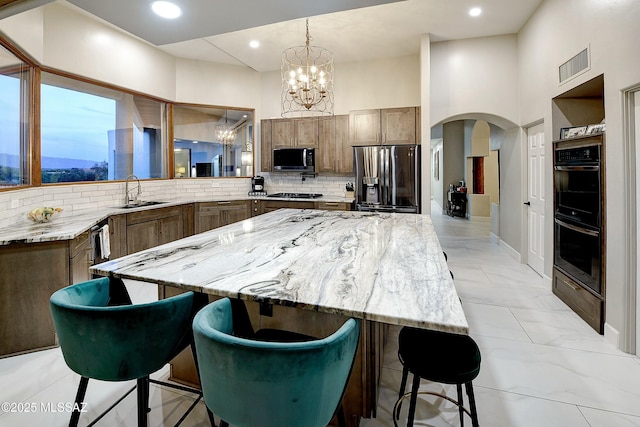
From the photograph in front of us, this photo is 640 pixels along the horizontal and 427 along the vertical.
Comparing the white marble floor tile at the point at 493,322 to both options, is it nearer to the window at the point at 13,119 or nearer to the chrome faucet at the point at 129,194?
the window at the point at 13,119

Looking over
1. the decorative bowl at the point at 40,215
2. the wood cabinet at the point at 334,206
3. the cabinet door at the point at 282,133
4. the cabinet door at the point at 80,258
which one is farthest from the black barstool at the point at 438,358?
the cabinet door at the point at 282,133

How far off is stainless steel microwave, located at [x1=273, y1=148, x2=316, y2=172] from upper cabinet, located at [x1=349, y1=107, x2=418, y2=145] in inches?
30.7

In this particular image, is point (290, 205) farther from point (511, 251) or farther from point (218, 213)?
point (511, 251)

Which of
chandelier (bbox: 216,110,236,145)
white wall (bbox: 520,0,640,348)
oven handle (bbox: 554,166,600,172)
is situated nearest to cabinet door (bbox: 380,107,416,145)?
white wall (bbox: 520,0,640,348)

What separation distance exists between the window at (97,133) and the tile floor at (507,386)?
2424mm

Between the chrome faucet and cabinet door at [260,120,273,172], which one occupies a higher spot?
cabinet door at [260,120,273,172]

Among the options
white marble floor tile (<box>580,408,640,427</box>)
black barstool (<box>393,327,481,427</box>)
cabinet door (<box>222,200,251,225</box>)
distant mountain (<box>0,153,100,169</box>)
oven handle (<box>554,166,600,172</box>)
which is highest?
distant mountain (<box>0,153,100,169</box>)

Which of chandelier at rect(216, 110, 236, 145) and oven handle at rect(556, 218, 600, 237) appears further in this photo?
chandelier at rect(216, 110, 236, 145)

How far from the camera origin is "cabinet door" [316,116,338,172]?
560 centimetres

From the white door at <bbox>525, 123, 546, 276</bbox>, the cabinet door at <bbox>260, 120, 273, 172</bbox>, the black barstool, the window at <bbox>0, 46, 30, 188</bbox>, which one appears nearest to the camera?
the black barstool

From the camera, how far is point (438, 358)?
4.66 ft

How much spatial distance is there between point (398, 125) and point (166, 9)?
365 centimetres

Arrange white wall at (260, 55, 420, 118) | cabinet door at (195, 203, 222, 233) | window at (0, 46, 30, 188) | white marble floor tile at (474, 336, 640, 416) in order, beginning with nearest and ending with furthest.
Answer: white marble floor tile at (474, 336, 640, 416) < window at (0, 46, 30, 188) < cabinet door at (195, 203, 222, 233) < white wall at (260, 55, 420, 118)

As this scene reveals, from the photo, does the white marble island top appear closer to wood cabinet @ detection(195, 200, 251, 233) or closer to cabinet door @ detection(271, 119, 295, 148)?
wood cabinet @ detection(195, 200, 251, 233)
